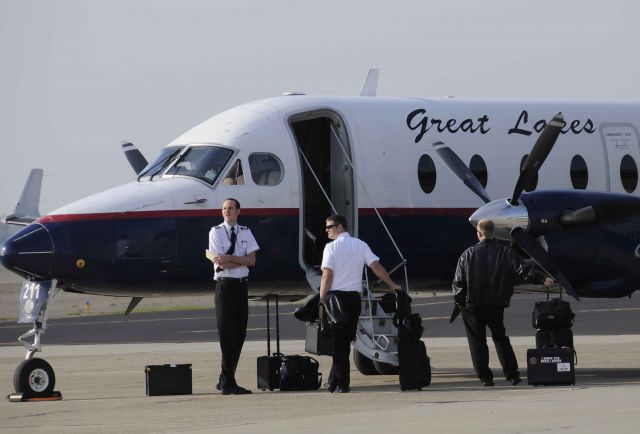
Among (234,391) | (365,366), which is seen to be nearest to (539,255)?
(365,366)

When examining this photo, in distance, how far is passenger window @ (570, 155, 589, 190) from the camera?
76.1ft

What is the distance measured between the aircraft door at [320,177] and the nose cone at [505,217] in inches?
91.4

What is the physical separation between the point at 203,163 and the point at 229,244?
8.88 ft

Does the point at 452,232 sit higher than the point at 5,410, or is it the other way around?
the point at 452,232

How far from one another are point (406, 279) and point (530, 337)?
12262mm

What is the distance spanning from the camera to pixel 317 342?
19453 millimetres

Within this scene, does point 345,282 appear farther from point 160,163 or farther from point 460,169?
point 160,163

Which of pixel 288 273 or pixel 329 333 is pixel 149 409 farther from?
pixel 288 273

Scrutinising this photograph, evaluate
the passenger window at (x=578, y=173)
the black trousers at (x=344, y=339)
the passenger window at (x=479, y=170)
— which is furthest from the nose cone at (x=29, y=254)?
the passenger window at (x=578, y=173)

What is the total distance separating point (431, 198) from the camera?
2227 cm

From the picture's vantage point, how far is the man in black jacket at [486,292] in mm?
Answer: 18672

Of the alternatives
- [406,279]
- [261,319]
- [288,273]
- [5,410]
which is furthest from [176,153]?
[261,319]

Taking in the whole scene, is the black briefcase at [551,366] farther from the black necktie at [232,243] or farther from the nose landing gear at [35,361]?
the nose landing gear at [35,361]

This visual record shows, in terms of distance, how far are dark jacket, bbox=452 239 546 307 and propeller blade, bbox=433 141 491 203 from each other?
285cm
